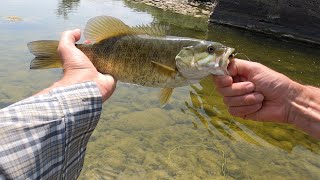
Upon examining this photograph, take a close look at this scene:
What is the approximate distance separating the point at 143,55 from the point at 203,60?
1.80ft

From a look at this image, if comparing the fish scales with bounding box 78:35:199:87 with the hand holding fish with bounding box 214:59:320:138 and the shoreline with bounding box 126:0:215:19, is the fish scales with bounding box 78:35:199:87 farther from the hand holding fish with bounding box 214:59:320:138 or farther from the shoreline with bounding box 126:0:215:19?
the shoreline with bounding box 126:0:215:19

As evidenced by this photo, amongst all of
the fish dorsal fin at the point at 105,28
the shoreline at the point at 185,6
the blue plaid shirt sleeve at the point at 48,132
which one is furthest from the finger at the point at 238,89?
the shoreline at the point at 185,6

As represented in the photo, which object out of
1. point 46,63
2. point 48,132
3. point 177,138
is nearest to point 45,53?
point 46,63

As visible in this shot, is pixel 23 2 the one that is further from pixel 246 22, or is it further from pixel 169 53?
pixel 169 53

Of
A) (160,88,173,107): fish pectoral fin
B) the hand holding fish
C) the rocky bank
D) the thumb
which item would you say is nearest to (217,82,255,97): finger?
the hand holding fish

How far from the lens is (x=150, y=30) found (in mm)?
3355

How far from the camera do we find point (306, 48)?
57.0 feet

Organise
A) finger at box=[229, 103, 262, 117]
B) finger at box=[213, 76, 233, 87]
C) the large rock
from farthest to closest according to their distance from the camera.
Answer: the large rock
finger at box=[229, 103, 262, 117]
finger at box=[213, 76, 233, 87]

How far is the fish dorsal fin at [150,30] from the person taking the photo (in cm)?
332

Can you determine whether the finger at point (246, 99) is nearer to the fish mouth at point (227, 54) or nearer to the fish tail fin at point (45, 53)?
the fish mouth at point (227, 54)

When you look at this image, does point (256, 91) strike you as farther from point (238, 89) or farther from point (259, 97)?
point (238, 89)

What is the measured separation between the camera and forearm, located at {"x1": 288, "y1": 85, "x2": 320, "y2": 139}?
3.52m

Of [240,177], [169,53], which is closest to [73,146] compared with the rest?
[169,53]

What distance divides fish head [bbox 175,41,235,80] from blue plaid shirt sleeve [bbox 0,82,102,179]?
1.19 metres
